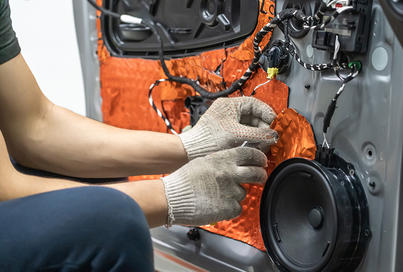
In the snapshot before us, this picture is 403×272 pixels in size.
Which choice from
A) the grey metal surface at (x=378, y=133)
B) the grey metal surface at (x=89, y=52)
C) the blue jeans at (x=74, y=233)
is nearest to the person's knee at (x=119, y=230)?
the blue jeans at (x=74, y=233)

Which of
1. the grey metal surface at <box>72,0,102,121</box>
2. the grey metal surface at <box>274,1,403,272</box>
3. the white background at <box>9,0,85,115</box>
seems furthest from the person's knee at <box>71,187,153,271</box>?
the white background at <box>9,0,85,115</box>

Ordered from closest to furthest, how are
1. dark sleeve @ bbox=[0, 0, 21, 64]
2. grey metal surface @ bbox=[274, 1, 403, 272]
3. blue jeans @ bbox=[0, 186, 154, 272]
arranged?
blue jeans @ bbox=[0, 186, 154, 272] < grey metal surface @ bbox=[274, 1, 403, 272] < dark sleeve @ bbox=[0, 0, 21, 64]

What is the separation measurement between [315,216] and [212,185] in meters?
0.27

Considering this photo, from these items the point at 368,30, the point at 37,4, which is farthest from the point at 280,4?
the point at 37,4

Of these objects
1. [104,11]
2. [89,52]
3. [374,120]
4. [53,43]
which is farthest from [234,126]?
[53,43]

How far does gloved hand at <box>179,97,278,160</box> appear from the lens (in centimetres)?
111

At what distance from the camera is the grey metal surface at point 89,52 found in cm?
183

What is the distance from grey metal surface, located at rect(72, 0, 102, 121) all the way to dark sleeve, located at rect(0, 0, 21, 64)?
0.79m

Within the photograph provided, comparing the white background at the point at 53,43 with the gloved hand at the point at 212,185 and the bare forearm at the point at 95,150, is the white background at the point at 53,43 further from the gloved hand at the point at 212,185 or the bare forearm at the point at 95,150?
the gloved hand at the point at 212,185

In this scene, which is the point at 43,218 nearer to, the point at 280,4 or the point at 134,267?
the point at 134,267

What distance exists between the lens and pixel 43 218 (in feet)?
2.03

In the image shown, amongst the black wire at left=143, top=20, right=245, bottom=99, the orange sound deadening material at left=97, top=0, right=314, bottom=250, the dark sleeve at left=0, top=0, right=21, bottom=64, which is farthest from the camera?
the black wire at left=143, top=20, right=245, bottom=99

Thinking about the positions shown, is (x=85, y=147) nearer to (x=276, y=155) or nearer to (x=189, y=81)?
(x=189, y=81)

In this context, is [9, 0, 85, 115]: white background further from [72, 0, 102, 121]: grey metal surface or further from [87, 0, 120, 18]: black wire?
[87, 0, 120, 18]: black wire
